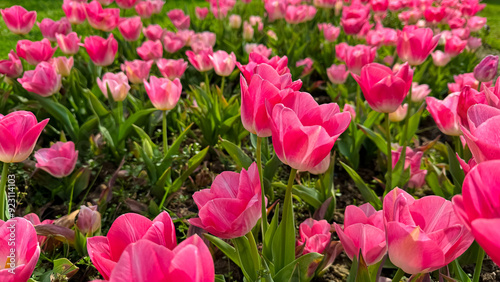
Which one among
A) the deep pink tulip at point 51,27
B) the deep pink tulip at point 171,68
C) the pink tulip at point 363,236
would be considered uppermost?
the pink tulip at point 363,236

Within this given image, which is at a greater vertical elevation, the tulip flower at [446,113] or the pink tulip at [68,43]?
the tulip flower at [446,113]

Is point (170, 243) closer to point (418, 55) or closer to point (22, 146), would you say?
point (22, 146)

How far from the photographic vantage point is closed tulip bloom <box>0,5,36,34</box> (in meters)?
2.73

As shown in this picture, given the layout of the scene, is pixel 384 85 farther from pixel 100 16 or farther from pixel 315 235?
pixel 100 16

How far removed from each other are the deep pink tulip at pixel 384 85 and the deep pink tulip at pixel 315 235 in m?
0.42

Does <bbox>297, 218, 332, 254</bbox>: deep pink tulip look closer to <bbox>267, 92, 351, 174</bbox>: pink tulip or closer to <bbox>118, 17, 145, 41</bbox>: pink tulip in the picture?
<bbox>267, 92, 351, 174</bbox>: pink tulip

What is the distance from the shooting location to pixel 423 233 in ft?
2.34

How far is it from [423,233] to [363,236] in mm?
214

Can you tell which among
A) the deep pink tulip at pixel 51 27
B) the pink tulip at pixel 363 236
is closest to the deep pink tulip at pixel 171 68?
the deep pink tulip at pixel 51 27

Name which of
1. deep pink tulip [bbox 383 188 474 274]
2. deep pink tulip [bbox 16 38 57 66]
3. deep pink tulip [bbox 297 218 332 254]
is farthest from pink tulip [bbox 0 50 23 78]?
deep pink tulip [bbox 383 188 474 274]

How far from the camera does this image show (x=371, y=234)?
907 millimetres

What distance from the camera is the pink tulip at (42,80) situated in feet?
6.68

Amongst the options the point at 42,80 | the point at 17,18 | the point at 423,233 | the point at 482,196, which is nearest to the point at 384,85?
the point at 423,233

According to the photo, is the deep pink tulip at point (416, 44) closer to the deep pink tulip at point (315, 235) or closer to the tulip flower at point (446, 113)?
the tulip flower at point (446, 113)
